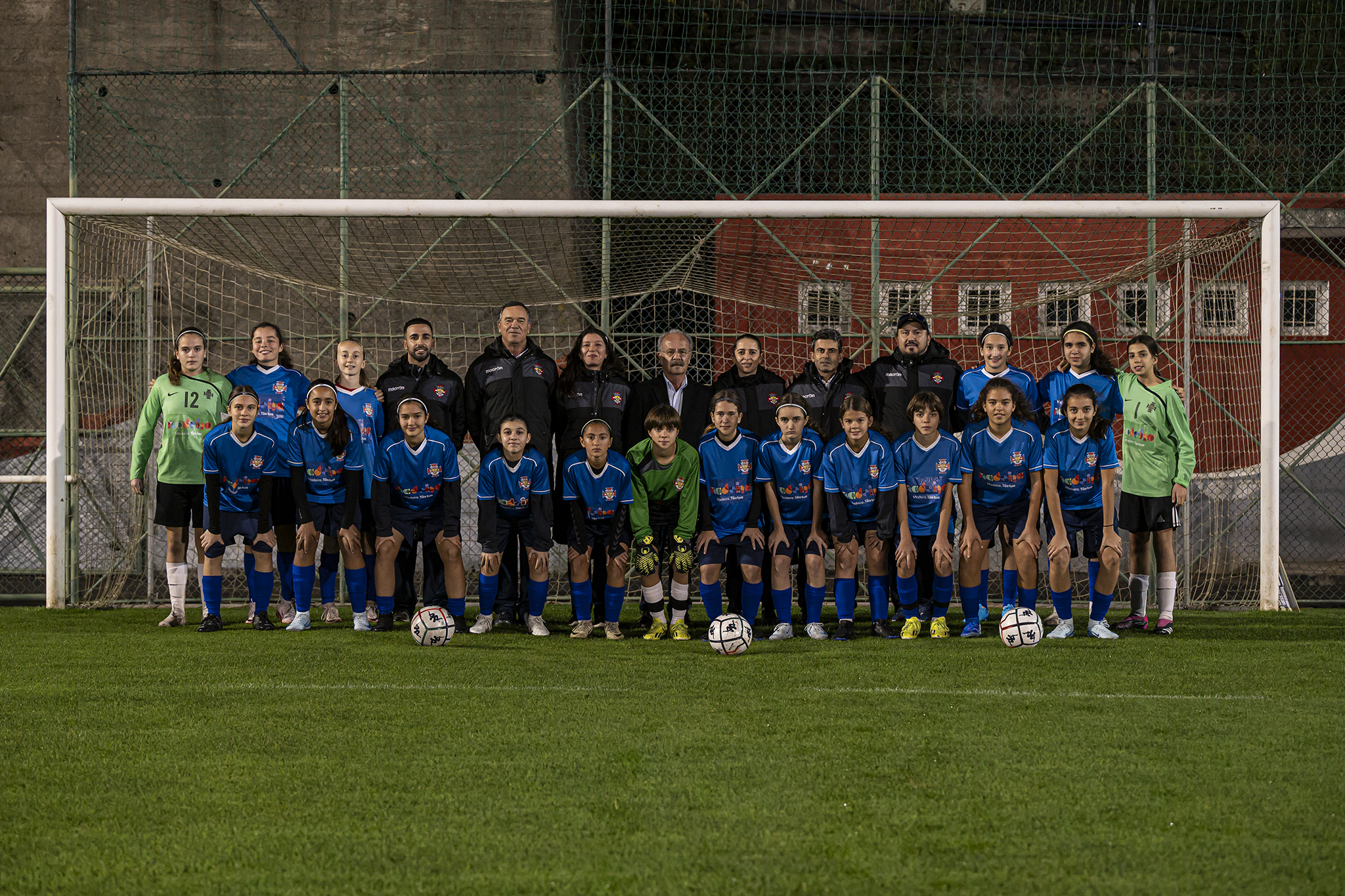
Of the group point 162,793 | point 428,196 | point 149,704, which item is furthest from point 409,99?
point 162,793

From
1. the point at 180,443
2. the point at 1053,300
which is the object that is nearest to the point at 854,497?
the point at 1053,300

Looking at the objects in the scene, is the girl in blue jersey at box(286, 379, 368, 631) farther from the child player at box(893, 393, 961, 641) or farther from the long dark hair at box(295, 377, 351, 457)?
the child player at box(893, 393, 961, 641)

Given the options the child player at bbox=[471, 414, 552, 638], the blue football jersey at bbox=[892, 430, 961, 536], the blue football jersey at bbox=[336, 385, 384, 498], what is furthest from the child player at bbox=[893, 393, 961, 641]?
the blue football jersey at bbox=[336, 385, 384, 498]

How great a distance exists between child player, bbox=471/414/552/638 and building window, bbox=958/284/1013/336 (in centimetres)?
405

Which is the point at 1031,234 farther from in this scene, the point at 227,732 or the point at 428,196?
the point at 227,732

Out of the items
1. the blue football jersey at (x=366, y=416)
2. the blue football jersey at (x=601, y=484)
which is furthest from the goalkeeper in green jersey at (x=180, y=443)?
the blue football jersey at (x=601, y=484)

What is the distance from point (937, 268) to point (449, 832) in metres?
7.54

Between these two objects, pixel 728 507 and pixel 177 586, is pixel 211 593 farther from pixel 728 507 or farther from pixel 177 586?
pixel 728 507

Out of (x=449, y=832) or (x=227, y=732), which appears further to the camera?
(x=227, y=732)

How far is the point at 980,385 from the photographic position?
612cm

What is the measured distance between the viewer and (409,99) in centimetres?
1006

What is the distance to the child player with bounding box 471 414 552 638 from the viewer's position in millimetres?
5770

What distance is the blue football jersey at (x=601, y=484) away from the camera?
19.0ft

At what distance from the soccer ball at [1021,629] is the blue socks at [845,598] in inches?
29.7
